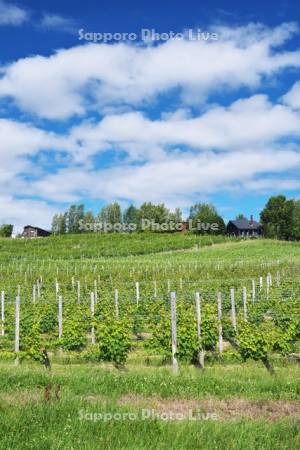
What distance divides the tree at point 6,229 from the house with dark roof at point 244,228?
55.6m

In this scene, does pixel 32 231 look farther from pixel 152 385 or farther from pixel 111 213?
pixel 152 385

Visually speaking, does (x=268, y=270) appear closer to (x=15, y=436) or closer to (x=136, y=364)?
(x=136, y=364)

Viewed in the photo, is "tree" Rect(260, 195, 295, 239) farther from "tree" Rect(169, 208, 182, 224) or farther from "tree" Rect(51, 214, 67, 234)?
"tree" Rect(51, 214, 67, 234)

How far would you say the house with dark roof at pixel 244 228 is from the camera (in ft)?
390

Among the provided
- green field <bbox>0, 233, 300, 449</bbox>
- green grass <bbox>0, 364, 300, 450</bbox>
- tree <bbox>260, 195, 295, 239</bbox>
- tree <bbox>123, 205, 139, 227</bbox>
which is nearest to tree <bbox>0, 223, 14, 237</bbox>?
tree <bbox>123, 205, 139, 227</bbox>

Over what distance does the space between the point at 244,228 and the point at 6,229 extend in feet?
197

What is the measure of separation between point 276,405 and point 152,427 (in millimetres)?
2484

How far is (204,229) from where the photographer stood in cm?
10094

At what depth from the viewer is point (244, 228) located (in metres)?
119

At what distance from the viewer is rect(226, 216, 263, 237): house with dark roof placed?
119 m

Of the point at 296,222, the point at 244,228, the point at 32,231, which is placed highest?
the point at 32,231

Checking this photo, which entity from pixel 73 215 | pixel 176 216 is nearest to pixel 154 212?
pixel 176 216

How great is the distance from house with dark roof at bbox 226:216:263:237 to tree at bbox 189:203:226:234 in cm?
552

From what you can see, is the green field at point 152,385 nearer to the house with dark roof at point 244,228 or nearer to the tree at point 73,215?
the house with dark roof at point 244,228
